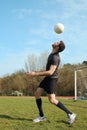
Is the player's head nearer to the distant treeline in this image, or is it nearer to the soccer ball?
the soccer ball

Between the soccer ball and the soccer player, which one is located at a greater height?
the soccer ball

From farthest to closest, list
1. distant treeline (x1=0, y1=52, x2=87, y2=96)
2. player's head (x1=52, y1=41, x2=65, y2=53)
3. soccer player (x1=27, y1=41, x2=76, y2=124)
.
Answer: distant treeline (x1=0, y1=52, x2=87, y2=96) → player's head (x1=52, y1=41, x2=65, y2=53) → soccer player (x1=27, y1=41, x2=76, y2=124)

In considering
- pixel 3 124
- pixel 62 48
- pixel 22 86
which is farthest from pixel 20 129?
pixel 22 86

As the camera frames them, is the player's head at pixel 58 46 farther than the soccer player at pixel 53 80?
Yes

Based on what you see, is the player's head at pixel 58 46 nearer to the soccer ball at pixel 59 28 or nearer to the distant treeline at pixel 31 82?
the soccer ball at pixel 59 28

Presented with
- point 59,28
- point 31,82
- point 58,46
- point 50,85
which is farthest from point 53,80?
point 31,82

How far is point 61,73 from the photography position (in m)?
58.1

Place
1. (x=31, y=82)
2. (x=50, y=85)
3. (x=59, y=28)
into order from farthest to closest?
(x=31, y=82) < (x=59, y=28) < (x=50, y=85)

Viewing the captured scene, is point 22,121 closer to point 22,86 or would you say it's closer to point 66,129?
point 66,129

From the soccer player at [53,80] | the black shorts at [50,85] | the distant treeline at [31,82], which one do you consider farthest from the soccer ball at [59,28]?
the distant treeline at [31,82]

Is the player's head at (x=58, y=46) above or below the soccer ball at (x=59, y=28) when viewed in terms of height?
below

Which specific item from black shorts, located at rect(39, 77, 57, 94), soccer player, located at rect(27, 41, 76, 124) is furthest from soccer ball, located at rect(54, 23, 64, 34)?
black shorts, located at rect(39, 77, 57, 94)

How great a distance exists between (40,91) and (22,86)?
177ft

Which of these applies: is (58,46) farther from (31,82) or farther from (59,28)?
(31,82)
